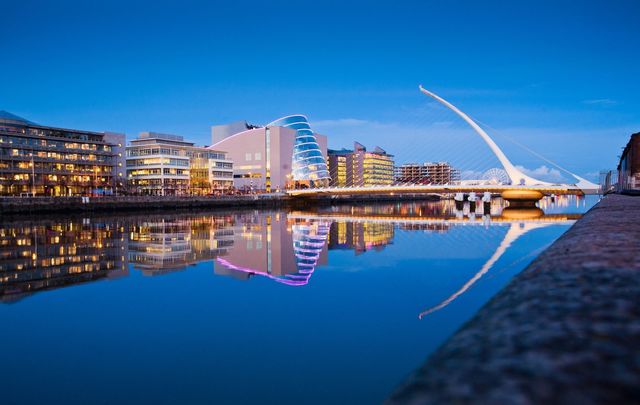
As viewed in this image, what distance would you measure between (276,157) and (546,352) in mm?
102239

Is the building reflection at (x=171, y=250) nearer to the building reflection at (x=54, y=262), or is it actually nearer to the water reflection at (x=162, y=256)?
the water reflection at (x=162, y=256)

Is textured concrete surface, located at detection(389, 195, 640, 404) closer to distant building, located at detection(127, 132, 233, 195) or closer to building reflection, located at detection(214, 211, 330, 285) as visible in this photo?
building reflection, located at detection(214, 211, 330, 285)

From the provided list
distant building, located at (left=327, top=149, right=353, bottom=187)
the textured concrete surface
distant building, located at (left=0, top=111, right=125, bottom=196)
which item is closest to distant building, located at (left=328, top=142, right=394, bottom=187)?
distant building, located at (left=327, top=149, right=353, bottom=187)

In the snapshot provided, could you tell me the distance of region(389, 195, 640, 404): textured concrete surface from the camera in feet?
4.25

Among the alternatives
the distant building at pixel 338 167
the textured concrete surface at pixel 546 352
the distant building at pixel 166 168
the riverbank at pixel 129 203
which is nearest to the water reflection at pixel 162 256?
the textured concrete surface at pixel 546 352

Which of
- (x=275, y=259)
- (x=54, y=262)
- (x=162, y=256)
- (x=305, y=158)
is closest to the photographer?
(x=54, y=262)

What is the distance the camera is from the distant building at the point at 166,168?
263 feet

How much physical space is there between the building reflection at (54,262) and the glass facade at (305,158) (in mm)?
82398

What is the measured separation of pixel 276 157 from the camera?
103 meters

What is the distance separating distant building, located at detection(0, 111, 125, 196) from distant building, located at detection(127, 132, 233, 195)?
2.72 metres

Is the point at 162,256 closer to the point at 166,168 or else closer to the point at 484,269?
the point at 484,269

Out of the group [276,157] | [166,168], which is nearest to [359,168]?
[276,157]

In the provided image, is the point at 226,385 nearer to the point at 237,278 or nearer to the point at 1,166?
the point at 237,278

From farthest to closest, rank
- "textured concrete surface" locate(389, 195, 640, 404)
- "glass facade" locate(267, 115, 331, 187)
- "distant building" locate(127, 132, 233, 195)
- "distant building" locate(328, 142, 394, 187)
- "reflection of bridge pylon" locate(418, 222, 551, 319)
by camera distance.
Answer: "distant building" locate(328, 142, 394, 187) < "glass facade" locate(267, 115, 331, 187) < "distant building" locate(127, 132, 233, 195) < "reflection of bridge pylon" locate(418, 222, 551, 319) < "textured concrete surface" locate(389, 195, 640, 404)
